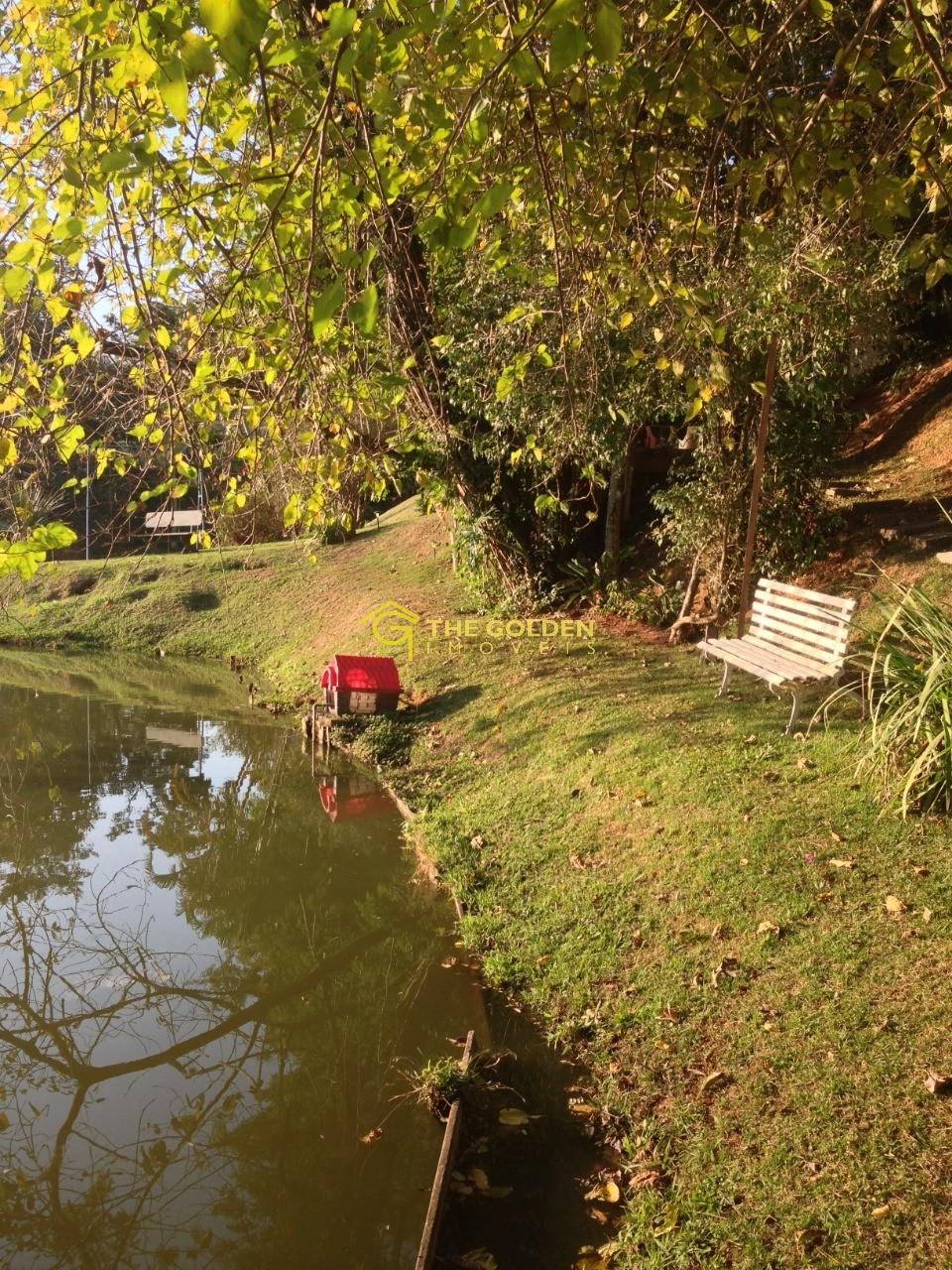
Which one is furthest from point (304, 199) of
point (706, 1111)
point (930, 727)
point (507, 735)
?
point (507, 735)

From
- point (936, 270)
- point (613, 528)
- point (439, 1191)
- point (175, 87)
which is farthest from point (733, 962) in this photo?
point (613, 528)

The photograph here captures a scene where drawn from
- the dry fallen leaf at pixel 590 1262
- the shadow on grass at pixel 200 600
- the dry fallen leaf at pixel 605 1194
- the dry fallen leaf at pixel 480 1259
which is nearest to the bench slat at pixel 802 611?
the dry fallen leaf at pixel 605 1194

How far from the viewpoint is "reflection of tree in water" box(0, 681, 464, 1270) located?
390 centimetres

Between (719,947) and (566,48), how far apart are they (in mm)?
4149

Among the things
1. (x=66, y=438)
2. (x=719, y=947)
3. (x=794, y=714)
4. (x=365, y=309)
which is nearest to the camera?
(x=365, y=309)

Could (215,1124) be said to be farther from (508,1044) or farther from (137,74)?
(137,74)

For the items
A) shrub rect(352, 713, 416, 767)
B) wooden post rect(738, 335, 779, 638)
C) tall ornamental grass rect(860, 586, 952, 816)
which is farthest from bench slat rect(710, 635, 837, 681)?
shrub rect(352, 713, 416, 767)

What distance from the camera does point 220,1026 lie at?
17.8 ft

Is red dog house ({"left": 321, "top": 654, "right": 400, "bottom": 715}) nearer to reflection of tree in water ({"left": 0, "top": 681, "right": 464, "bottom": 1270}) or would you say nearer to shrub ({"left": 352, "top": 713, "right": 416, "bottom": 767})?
shrub ({"left": 352, "top": 713, "right": 416, "bottom": 767})

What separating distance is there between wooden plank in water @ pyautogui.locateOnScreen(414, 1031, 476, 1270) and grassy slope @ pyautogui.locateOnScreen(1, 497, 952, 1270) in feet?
2.29

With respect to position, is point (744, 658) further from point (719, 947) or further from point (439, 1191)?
point (439, 1191)

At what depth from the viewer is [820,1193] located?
3.36 meters

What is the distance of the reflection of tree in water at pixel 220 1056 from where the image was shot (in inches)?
153

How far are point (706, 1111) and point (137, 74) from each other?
13.7 ft
